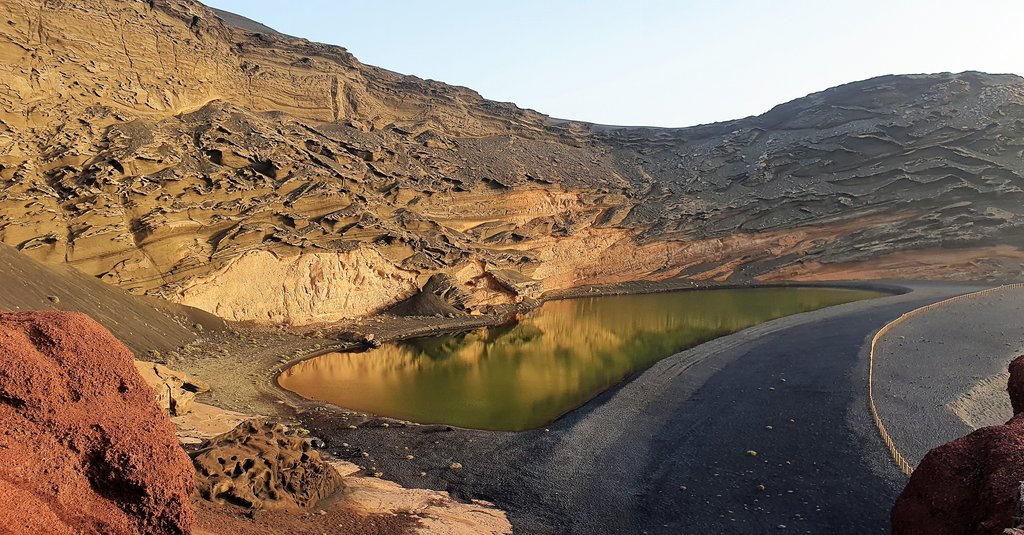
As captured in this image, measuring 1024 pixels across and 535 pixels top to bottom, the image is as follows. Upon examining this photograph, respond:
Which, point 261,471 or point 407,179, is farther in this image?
point 407,179

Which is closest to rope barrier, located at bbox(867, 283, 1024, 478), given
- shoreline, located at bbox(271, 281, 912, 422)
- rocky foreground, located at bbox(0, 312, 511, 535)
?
shoreline, located at bbox(271, 281, 912, 422)

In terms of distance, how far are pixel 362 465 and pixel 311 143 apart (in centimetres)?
2705

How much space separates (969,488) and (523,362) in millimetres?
21062

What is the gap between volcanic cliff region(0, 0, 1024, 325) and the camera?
26172 mm

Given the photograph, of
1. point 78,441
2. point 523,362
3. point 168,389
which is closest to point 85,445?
point 78,441

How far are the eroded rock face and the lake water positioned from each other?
7.95m

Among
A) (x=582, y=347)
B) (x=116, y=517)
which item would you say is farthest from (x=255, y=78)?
(x=116, y=517)

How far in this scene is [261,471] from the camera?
397 inches

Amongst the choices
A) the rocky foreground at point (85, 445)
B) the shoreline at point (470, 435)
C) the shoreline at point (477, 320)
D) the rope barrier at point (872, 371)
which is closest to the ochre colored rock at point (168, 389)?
the shoreline at point (470, 435)

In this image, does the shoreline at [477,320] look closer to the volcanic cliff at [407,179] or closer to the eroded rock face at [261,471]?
the volcanic cliff at [407,179]

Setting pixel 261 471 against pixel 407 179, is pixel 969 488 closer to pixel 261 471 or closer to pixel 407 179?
pixel 261 471

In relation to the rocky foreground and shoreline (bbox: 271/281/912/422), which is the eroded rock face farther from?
shoreline (bbox: 271/281/912/422)

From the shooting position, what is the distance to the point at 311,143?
119 ft

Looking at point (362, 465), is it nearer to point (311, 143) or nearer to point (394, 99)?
point (311, 143)
